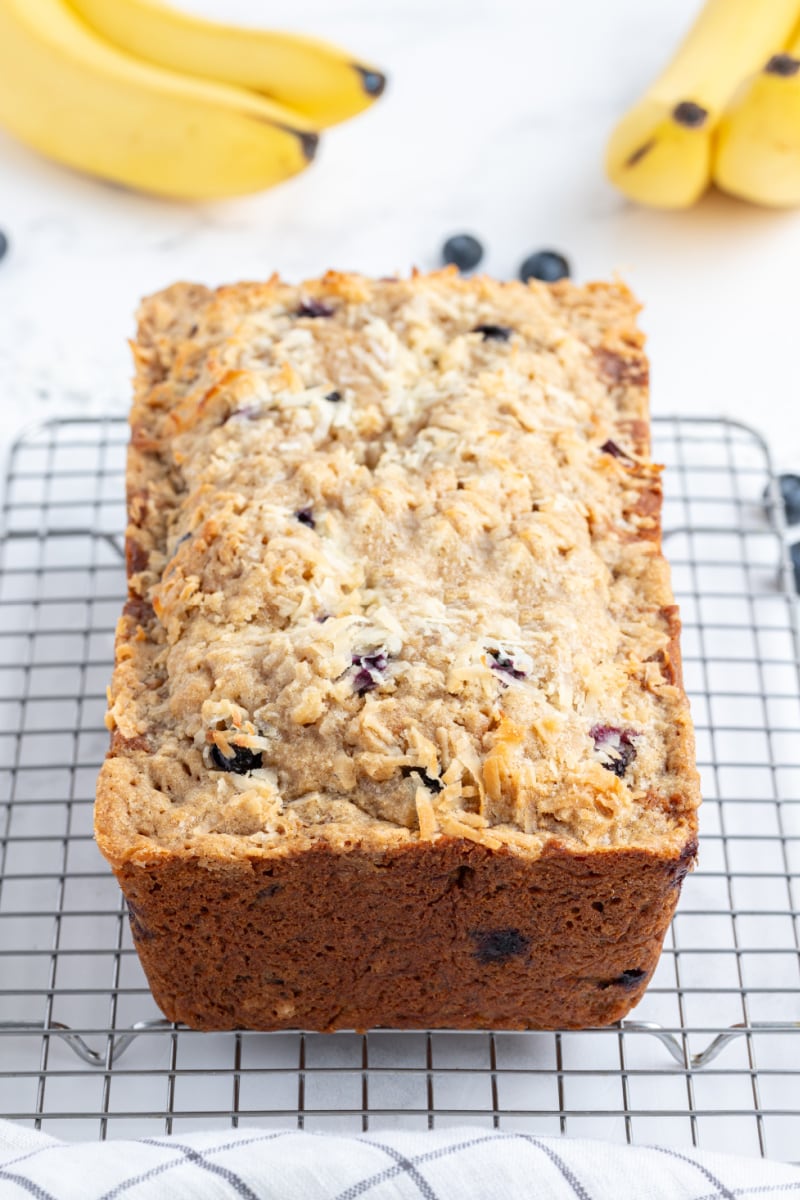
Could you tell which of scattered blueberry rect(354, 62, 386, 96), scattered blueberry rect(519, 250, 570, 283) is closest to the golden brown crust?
scattered blueberry rect(519, 250, 570, 283)

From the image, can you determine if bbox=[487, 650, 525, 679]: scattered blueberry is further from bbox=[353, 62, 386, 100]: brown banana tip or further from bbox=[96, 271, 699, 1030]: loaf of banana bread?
bbox=[353, 62, 386, 100]: brown banana tip

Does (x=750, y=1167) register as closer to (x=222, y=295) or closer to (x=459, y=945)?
(x=459, y=945)

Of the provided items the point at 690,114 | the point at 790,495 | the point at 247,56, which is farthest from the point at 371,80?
the point at 790,495

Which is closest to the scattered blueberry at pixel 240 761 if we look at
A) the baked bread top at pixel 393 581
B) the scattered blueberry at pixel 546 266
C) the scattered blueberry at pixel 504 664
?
the baked bread top at pixel 393 581

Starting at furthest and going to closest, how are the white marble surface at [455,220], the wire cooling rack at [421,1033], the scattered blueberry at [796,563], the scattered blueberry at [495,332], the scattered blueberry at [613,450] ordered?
1. the white marble surface at [455,220]
2. the scattered blueberry at [796,563]
3. the scattered blueberry at [495,332]
4. the scattered blueberry at [613,450]
5. the wire cooling rack at [421,1033]

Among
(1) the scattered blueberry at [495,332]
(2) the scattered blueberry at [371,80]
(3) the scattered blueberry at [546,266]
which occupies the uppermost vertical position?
(2) the scattered blueberry at [371,80]

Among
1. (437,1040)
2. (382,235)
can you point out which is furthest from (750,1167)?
(382,235)

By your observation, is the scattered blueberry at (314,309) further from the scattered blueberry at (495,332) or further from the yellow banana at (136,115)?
the yellow banana at (136,115)
